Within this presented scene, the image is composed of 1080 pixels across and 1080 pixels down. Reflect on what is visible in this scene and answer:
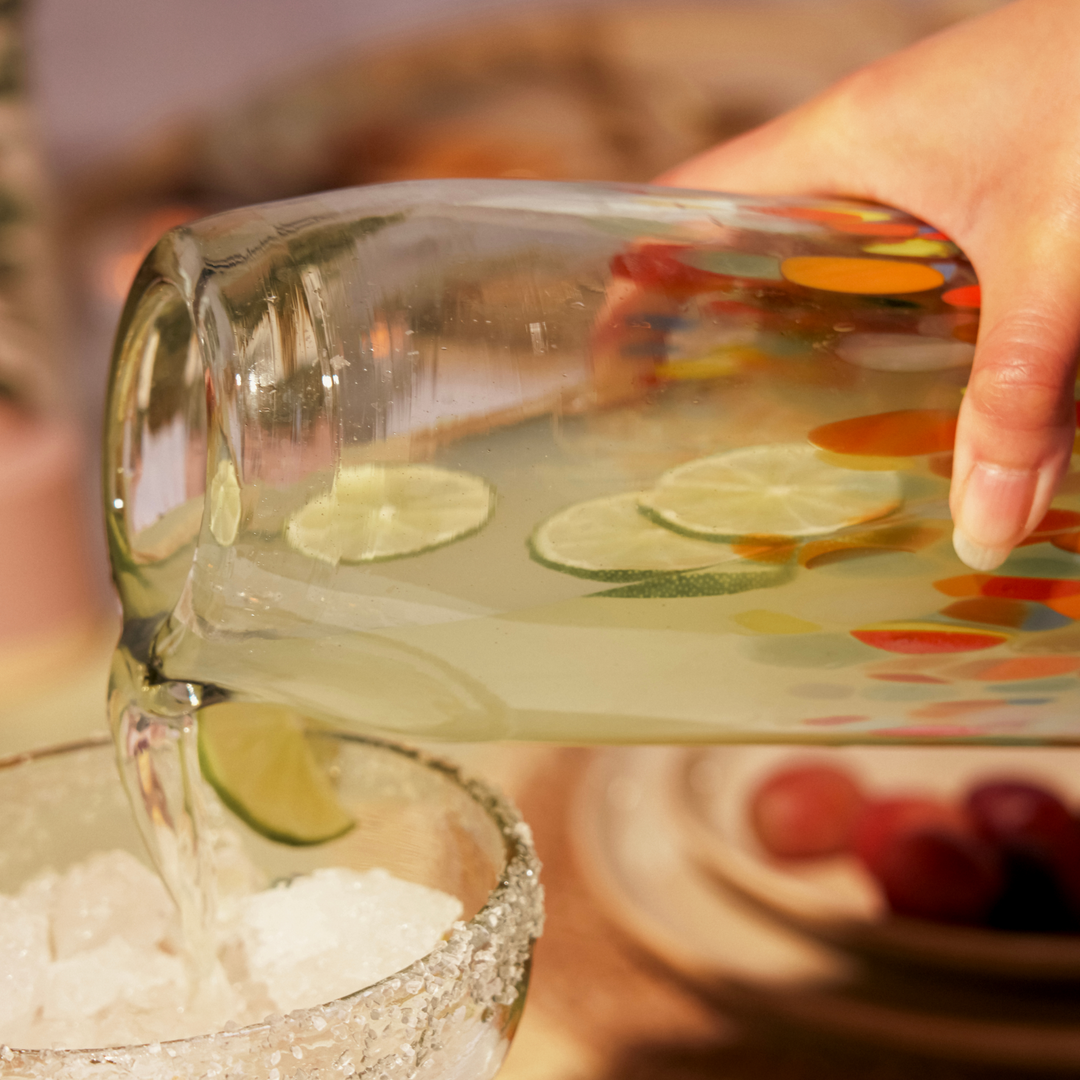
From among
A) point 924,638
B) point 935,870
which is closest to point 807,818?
point 935,870

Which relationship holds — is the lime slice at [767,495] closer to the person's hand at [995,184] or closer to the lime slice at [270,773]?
the person's hand at [995,184]

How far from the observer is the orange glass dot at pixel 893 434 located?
458mm

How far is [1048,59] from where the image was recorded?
1.59ft

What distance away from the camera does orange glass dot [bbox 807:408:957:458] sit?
0.46 m

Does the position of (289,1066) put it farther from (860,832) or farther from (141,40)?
(141,40)

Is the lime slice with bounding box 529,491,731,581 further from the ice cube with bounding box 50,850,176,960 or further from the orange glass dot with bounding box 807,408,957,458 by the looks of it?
the ice cube with bounding box 50,850,176,960

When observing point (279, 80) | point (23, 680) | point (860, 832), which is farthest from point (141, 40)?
point (860, 832)

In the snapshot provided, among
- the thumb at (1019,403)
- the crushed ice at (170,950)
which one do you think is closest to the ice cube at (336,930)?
the crushed ice at (170,950)

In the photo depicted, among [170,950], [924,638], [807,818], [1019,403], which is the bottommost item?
[807,818]

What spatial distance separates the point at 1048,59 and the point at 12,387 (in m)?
1.27

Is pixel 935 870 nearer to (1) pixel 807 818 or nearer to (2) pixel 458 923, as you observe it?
(1) pixel 807 818

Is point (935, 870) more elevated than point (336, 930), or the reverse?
point (336, 930)

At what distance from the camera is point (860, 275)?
0.48 metres

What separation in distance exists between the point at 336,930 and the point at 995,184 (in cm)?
42
